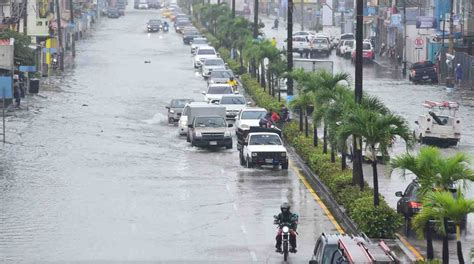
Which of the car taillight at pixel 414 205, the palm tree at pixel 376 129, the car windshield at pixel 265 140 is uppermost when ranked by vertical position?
the palm tree at pixel 376 129

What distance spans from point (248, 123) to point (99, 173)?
1190 cm

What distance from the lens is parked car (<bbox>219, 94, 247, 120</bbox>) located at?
66.4 meters

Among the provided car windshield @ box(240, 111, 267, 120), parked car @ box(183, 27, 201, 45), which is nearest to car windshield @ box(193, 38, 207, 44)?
parked car @ box(183, 27, 201, 45)

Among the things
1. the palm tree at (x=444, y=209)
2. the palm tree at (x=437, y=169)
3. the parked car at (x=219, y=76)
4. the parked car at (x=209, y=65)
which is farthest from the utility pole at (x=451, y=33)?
the palm tree at (x=444, y=209)

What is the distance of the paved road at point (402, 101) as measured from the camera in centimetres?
4252

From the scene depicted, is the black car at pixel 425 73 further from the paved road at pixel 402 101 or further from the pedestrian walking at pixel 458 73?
the pedestrian walking at pixel 458 73

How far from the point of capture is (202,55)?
103m

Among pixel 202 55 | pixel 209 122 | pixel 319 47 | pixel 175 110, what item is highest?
pixel 209 122

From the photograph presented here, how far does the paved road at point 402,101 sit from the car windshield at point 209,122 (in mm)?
6925

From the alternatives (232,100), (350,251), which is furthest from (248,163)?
(350,251)

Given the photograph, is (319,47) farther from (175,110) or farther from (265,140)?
(265,140)

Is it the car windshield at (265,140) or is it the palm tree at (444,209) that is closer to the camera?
the palm tree at (444,209)

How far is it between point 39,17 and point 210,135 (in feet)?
176

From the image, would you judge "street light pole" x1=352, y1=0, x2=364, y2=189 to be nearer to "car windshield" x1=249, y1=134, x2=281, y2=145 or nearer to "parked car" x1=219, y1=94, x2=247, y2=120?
"car windshield" x1=249, y1=134, x2=281, y2=145
